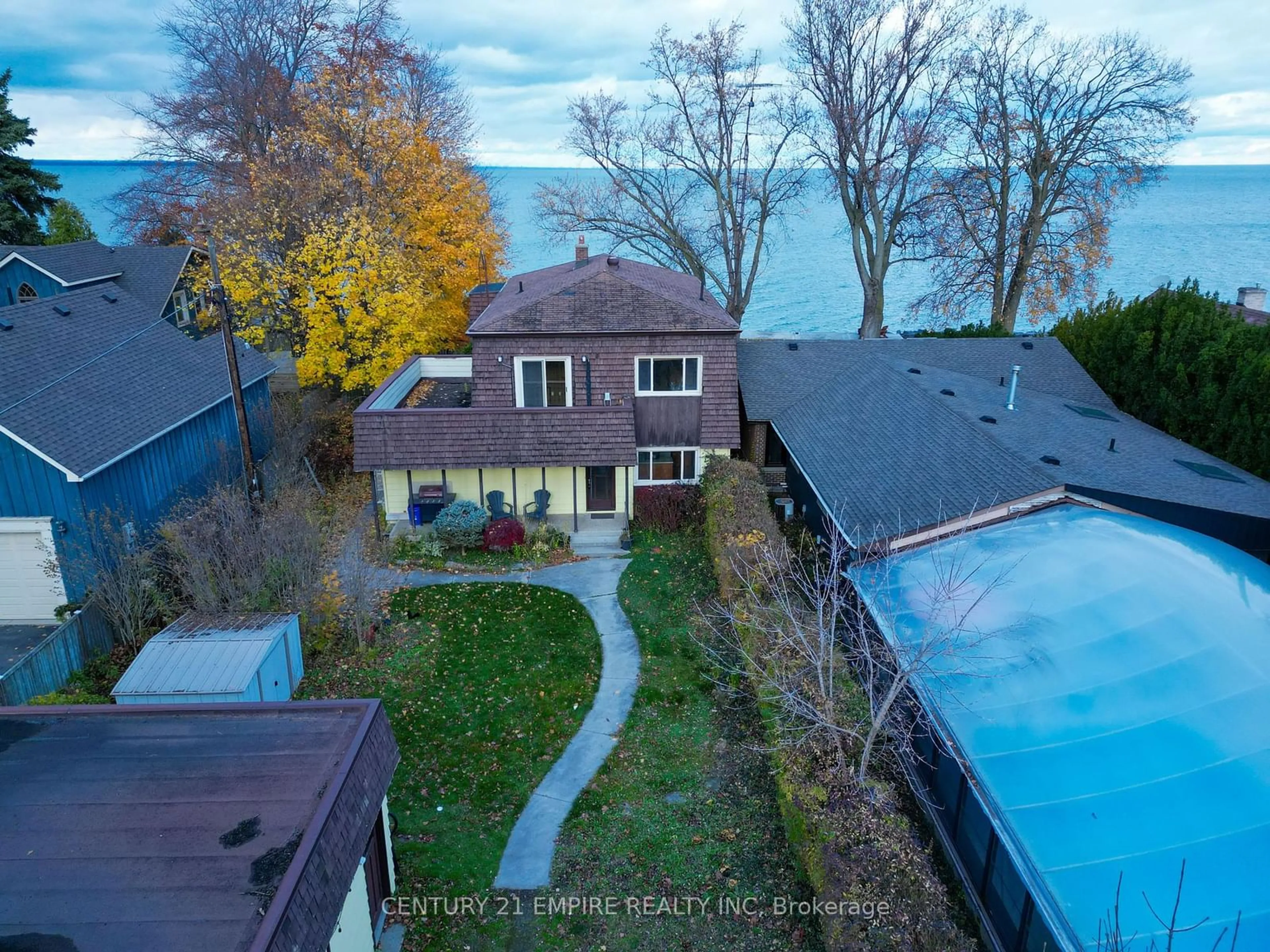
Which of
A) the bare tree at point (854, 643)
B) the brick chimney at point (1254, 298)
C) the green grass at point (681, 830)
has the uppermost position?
the brick chimney at point (1254, 298)

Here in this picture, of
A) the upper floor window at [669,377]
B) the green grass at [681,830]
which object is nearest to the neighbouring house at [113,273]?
the upper floor window at [669,377]

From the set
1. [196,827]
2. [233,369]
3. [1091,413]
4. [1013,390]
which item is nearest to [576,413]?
[233,369]

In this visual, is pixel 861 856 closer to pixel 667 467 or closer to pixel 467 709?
pixel 467 709

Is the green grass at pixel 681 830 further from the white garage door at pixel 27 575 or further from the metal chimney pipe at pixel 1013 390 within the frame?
the white garage door at pixel 27 575

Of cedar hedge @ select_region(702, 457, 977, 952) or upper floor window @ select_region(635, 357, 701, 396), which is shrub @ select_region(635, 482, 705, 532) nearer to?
upper floor window @ select_region(635, 357, 701, 396)

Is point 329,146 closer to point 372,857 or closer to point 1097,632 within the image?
point 372,857

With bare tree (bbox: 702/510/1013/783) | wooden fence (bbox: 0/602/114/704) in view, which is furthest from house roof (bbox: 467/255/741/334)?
wooden fence (bbox: 0/602/114/704)
